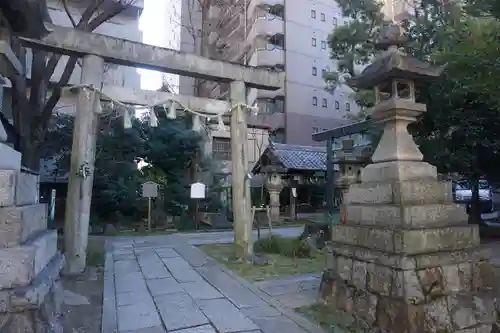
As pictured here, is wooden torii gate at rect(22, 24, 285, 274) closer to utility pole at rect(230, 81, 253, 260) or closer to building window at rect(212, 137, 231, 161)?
utility pole at rect(230, 81, 253, 260)

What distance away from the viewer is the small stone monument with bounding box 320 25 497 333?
12.5 ft

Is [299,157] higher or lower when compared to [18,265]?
higher

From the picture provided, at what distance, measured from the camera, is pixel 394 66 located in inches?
173

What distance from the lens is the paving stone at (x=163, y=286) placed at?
564 cm

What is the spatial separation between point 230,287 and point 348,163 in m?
6.70

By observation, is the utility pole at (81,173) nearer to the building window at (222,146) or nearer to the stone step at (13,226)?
the stone step at (13,226)

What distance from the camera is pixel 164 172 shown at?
17.8m

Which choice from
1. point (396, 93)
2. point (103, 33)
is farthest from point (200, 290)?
point (103, 33)

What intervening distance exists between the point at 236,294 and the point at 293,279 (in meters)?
1.43

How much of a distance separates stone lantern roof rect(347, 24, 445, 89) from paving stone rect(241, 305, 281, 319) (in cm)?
337

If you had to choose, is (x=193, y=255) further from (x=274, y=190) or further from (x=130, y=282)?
(x=274, y=190)

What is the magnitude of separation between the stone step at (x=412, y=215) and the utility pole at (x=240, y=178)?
4.05 metres

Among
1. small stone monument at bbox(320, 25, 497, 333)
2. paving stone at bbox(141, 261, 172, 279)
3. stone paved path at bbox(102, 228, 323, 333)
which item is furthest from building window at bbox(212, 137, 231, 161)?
small stone monument at bbox(320, 25, 497, 333)

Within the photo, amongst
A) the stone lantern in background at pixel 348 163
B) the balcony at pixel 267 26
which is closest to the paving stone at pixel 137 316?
the stone lantern in background at pixel 348 163
